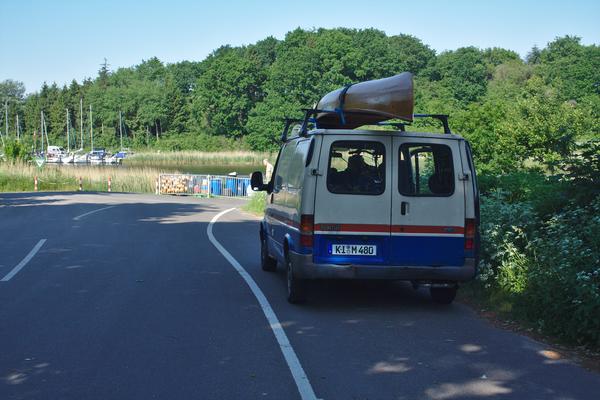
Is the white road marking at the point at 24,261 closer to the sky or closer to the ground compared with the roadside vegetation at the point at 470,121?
closer to the ground

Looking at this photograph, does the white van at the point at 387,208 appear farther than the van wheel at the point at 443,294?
No

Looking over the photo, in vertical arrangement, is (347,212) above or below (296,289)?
above

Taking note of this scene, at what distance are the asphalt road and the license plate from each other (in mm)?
740

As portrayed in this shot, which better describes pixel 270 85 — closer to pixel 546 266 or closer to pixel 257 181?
pixel 257 181

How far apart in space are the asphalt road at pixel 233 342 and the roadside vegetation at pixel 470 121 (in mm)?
876

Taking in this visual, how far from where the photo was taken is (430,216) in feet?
28.8

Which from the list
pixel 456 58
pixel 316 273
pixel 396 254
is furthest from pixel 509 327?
pixel 456 58

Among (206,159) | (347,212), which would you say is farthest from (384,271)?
(206,159)

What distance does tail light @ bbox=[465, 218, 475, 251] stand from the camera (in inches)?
346

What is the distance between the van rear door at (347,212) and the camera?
870 cm

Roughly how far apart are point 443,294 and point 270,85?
99022mm

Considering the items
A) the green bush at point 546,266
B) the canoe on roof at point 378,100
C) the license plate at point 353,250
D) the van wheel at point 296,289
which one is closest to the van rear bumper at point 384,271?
the license plate at point 353,250

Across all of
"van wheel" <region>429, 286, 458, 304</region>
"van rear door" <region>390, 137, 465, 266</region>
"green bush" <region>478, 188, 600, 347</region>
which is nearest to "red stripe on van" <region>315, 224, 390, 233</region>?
"van rear door" <region>390, 137, 465, 266</region>

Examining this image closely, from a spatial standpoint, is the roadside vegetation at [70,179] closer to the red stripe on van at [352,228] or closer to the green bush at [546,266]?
the green bush at [546,266]
